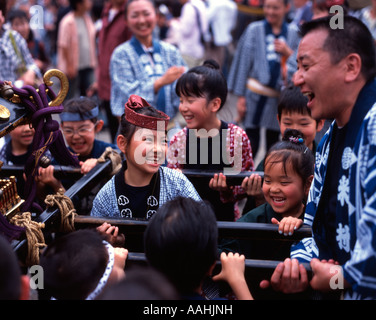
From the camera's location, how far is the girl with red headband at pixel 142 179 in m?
2.26

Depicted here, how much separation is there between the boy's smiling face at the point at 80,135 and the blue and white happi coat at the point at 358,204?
5.86 feet

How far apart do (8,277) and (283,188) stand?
1374mm

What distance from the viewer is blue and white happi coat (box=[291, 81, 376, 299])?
1.30m

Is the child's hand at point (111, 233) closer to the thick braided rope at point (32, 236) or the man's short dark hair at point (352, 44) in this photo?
the thick braided rope at point (32, 236)

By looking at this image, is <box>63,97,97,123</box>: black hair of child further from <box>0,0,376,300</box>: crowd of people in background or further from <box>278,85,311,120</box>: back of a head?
<box>278,85,311,120</box>: back of a head

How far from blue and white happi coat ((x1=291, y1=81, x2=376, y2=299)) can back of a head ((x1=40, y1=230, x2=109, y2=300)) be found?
2.39ft

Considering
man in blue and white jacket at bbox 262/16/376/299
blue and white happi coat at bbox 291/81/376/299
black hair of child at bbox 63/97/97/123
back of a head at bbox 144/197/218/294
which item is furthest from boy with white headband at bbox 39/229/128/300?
black hair of child at bbox 63/97/97/123

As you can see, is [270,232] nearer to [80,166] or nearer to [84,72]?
[80,166]

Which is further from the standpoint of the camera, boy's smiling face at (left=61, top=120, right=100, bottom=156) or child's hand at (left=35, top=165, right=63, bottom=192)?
boy's smiling face at (left=61, top=120, right=100, bottom=156)

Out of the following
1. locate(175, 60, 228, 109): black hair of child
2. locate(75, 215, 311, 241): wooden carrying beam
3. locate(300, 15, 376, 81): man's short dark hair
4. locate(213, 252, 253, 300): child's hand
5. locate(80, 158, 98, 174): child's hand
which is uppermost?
locate(300, 15, 376, 81): man's short dark hair

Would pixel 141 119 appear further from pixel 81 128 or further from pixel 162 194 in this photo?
pixel 81 128

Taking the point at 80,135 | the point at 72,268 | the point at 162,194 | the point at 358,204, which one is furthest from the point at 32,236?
the point at 80,135

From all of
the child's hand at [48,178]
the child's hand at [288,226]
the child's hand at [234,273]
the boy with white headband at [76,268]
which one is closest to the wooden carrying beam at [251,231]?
the child's hand at [288,226]
